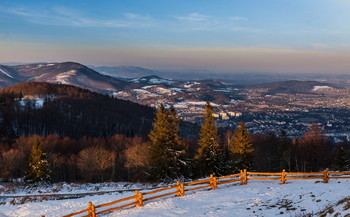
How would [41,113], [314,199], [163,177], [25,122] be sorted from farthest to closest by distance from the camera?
1. [41,113]
2. [25,122]
3. [163,177]
4. [314,199]

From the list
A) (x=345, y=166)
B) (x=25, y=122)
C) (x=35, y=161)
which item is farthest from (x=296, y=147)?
(x=25, y=122)

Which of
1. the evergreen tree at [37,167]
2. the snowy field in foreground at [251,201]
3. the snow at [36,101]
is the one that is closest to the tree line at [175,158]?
the evergreen tree at [37,167]

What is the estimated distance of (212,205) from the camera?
18.8 metres

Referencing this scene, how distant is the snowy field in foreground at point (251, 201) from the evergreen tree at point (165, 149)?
44.9ft

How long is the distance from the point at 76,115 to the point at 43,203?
152031 millimetres

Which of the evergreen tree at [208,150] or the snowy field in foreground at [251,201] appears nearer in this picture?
the snowy field in foreground at [251,201]

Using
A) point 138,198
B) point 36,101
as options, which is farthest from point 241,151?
point 36,101

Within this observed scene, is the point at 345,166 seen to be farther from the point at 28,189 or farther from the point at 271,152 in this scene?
the point at 28,189

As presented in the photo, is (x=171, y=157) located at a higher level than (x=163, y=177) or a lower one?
higher

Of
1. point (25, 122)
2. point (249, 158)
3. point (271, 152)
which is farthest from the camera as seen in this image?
point (25, 122)

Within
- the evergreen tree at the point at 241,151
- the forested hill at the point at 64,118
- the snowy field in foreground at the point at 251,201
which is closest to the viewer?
the snowy field in foreground at the point at 251,201

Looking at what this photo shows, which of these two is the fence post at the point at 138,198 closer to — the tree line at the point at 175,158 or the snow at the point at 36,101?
the tree line at the point at 175,158

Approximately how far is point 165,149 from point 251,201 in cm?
1927

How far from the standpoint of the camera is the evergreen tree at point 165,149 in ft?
121
